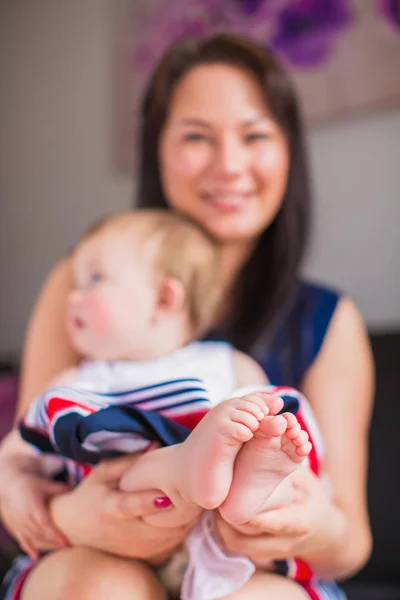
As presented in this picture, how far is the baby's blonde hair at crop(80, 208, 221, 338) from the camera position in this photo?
98 centimetres

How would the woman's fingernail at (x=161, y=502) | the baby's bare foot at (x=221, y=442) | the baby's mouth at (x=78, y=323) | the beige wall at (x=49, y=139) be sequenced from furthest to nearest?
the beige wall at (x=49, y=139) → the baby's mouth at (x=78, y=323) → the woman's fingernail at (x=161, y=502) → the baby's bare foot at (x=221, y=442)

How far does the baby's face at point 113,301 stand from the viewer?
93 cm

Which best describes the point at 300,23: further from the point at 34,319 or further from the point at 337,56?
the point at 34,319

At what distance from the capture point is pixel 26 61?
2.28 meters

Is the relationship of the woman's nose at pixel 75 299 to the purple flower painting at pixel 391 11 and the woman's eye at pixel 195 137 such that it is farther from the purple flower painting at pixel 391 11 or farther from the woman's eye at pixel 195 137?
the purple flower painting at pixel 391 11

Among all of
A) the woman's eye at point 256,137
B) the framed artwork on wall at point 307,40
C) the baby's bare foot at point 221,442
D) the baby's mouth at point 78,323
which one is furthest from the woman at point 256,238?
the framed artwork on wall at point 307,40

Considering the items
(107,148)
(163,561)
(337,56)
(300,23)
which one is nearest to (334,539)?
(163,561)

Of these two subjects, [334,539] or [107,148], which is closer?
[334,539]

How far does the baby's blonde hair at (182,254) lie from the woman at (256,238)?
11 cm

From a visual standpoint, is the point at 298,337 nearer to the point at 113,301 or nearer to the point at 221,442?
the point at 113,301

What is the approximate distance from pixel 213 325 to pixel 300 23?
3.41ft

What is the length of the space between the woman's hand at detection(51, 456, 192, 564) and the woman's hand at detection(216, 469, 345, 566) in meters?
0.07

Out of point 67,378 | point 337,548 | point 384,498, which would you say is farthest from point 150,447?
point 384,498

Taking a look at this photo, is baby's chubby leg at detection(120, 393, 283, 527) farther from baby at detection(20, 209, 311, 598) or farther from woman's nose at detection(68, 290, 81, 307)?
woman's nose at detection(68, 290, 81, 307)
